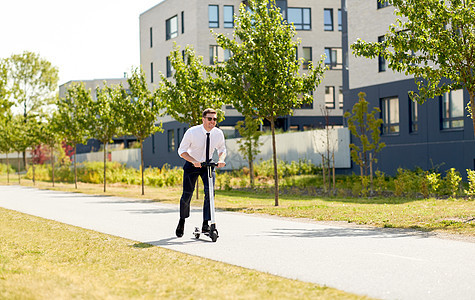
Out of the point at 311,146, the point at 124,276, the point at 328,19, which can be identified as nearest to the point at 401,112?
the point at 311,146

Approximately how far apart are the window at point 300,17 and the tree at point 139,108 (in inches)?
968

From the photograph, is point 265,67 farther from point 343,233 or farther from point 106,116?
point 106,116

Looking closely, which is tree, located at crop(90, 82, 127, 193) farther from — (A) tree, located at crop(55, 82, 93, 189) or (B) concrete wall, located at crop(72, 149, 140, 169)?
(B) concrete wall, located at crop(72, 149, 140, 169)

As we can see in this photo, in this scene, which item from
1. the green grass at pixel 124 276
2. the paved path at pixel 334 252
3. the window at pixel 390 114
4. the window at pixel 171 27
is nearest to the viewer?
the green grass at pixel 124 276

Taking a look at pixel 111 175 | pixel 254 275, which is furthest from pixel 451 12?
pixel 111 175

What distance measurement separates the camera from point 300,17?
48906mm

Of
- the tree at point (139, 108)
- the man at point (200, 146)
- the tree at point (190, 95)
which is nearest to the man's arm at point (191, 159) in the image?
the man at point (200, 146)

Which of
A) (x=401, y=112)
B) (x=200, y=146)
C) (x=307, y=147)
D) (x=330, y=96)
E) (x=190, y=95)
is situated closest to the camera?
(x=200, y=146)

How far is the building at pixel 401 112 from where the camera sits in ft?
86.2

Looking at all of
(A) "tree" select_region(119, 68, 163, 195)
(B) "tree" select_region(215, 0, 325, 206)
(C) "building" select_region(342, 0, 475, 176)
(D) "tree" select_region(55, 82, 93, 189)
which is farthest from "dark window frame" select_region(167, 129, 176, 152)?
(B) "tree" select_region(215, 0, 325, 206)

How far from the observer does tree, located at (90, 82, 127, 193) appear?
27234mm

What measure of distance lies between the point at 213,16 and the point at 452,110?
79.1ft

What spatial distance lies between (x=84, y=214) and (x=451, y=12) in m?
9.98

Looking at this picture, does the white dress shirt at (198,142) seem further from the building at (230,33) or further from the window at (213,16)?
the window at (213,16)
